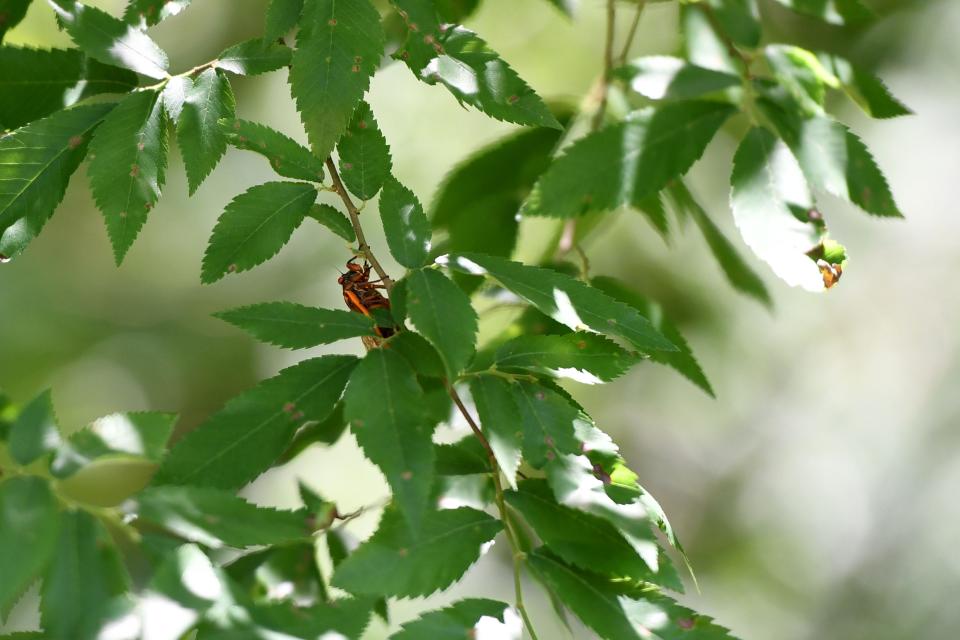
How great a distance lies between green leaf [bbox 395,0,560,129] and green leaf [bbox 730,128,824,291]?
21cm

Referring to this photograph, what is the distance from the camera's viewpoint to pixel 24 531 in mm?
511

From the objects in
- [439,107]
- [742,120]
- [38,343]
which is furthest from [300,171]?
[38,343]

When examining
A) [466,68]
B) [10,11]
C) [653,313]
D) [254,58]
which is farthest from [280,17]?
[653,313]

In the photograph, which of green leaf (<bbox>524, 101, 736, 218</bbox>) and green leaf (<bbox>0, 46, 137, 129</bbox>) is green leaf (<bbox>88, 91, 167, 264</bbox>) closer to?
green leaf (<bbox>0, 46, 137, 129</bbox>)

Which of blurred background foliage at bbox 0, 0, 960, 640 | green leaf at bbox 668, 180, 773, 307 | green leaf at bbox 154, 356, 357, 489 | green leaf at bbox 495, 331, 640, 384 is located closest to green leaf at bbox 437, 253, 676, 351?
green leaf at bbox 495, 331, 640, 384

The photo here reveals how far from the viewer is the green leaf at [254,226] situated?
67cm

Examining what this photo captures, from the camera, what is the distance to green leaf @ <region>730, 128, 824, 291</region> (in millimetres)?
754

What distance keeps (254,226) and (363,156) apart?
0.31ft

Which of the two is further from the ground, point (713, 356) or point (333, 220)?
point (333, 220)

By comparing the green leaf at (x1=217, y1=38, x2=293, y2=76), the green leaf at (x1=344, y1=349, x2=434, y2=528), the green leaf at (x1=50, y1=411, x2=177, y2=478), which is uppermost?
the green leaf at (x1=217, y1=38, x2=293, y2=76)

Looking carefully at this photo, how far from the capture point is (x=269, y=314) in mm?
648

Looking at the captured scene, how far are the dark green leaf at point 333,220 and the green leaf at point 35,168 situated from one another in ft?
0.56

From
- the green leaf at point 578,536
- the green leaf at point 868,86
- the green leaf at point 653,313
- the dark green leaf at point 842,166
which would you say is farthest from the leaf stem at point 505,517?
the green leaf at point 868,86

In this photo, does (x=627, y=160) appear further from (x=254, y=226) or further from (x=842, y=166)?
(x=254, y=226)
